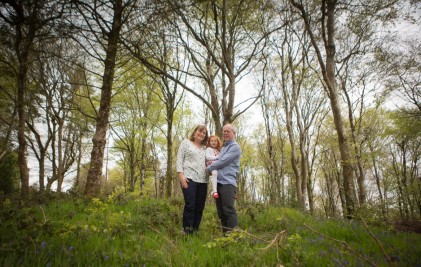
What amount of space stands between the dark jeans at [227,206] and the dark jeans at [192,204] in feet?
1.01

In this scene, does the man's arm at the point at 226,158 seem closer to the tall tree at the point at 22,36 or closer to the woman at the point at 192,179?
the woman at the point at 192,179

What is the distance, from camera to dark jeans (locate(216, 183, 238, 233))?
331cm

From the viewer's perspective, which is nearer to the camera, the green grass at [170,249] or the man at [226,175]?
the green grass at [170,249]

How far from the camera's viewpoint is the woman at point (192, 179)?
3455 mm

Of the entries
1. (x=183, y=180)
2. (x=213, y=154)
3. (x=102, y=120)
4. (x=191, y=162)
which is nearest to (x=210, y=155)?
(x=213, y=154)

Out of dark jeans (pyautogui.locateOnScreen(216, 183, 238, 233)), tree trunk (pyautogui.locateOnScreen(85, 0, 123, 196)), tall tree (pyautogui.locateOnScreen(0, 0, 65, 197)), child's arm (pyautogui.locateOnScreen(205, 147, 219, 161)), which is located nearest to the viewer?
dark jeans (pyautogui.locateOnScreen(216, 183, 238, 233))

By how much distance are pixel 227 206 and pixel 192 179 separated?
0.71 meters

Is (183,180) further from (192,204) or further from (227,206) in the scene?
(227,206)

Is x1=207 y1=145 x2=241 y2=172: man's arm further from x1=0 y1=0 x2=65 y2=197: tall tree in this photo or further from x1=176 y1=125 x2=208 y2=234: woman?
x1=0 y1=0 x2=65 y2=197: tall tree

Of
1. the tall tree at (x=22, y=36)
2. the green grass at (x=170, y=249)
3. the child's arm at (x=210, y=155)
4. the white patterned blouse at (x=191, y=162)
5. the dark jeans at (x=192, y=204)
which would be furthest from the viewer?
the tall tree at (x=22, y=36)

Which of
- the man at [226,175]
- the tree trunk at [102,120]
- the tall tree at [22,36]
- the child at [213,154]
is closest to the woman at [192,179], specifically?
the child at [213,154]

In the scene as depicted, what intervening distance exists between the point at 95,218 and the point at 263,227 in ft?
10.9

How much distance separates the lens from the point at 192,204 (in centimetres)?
345

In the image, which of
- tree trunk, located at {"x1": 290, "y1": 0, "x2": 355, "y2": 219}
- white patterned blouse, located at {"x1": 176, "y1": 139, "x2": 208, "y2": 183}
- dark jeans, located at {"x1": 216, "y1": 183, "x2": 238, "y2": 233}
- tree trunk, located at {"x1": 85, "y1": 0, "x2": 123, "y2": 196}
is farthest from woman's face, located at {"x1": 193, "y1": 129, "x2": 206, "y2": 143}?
tree trunk, located at {"x1": 290, "y1": 0, "x2": 355, "y2": 219}
